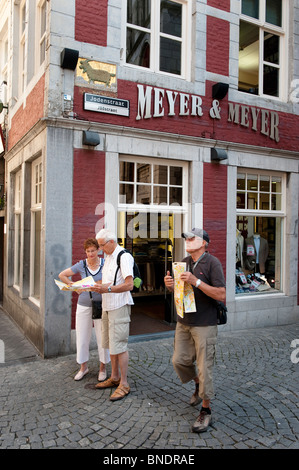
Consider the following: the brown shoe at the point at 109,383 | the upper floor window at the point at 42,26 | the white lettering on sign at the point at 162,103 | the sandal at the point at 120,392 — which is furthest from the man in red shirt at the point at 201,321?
the upper floor window at the point at 42,26

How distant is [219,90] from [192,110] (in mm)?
711

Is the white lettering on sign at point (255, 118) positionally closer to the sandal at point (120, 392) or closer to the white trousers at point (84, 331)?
the white trousers at point (84, 331)

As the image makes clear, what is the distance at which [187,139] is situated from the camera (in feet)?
23.3

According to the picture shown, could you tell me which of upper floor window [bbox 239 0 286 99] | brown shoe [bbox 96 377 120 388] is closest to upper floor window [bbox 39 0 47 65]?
upper floor window [bbox 239 0 286 99]

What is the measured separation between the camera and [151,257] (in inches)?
400

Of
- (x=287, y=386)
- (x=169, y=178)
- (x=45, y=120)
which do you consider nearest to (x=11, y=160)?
(x=45, y=120)

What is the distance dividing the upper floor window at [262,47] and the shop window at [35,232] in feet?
15.1

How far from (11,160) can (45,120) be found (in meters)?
3.43

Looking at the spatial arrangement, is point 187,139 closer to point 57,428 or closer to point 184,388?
point 184,388

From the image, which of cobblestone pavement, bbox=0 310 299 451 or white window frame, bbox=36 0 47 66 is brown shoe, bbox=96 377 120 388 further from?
white window frame, bbox=36 0 47 66

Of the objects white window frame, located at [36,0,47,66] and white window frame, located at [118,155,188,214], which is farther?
white window frame, located at [36,0,47,66]

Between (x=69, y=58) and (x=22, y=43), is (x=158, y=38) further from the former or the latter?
(x=22, y=43)

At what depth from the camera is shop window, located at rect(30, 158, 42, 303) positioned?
7.31 metres

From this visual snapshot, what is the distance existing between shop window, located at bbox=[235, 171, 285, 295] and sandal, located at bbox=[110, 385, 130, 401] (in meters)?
4.05
